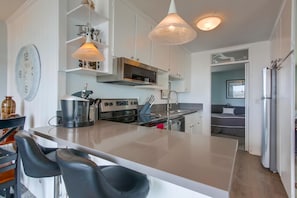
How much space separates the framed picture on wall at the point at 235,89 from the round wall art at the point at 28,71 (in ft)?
21.1

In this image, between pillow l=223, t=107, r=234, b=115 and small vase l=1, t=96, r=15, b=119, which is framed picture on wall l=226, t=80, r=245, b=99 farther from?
small vase l=1, t=96, r=15, b=119

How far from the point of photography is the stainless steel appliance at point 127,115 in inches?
82.5

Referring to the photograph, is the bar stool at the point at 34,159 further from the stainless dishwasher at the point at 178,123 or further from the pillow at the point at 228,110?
the pillow at the point at 228,110

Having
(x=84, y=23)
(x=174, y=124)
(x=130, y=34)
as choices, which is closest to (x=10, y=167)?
(x=84, y=23)

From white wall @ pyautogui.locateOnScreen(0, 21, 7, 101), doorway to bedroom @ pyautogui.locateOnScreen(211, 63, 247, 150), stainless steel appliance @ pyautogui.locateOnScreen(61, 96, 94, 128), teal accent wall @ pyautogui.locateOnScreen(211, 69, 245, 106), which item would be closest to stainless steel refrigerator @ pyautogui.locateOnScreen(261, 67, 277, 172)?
doorway to bedroom @ pyautogui.locateOnScreen(211, 63, 247, 150)

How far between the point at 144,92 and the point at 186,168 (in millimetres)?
2498

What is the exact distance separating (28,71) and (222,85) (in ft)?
21.4

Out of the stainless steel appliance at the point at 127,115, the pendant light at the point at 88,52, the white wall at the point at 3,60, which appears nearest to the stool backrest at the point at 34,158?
the pendant light at the point at 88,52

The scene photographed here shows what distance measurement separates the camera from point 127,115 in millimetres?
2496

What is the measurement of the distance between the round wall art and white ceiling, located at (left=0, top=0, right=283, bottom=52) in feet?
2.34

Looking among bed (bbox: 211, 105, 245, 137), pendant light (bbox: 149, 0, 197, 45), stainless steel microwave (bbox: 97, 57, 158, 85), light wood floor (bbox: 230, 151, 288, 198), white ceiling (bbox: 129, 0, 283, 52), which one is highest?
white ceiling (bbox: 129, 0, 283, 52)

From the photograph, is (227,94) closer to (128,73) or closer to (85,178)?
(128,73)

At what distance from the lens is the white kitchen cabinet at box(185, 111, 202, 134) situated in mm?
3252

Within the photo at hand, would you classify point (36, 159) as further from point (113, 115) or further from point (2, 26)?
point (2, 26)
